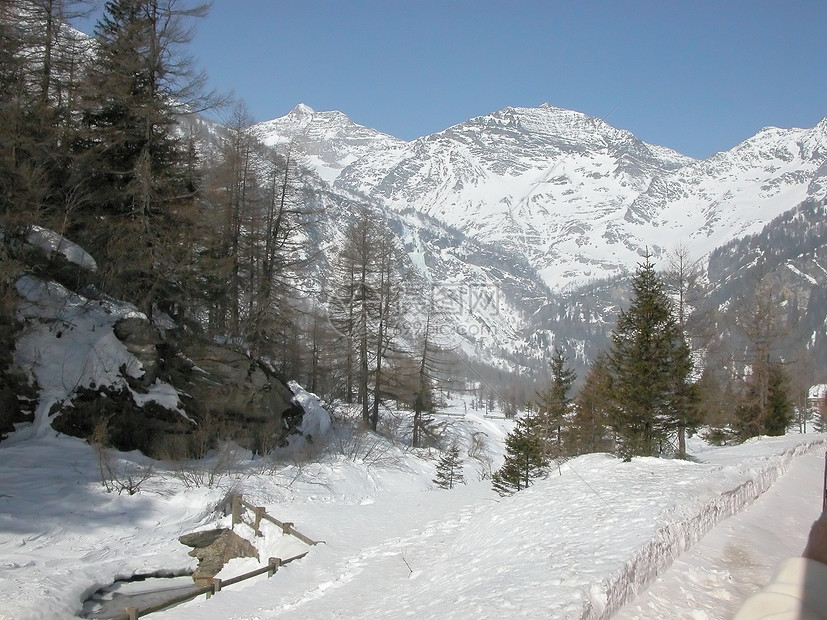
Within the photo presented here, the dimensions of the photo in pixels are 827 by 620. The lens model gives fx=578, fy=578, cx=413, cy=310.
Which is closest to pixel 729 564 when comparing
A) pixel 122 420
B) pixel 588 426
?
pixel 122 420

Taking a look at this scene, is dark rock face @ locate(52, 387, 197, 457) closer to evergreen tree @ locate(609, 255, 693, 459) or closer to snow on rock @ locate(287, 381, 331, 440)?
snow on rock @ locate(287, 381, 331, 440)

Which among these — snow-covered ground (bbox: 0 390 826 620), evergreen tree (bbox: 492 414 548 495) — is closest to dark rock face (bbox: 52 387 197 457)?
snow-covered ground (bbox: 0 390 826 620)

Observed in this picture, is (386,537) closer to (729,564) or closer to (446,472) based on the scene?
(729,564)

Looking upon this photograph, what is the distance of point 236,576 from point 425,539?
14.4 feet

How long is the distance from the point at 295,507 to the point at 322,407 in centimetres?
1230

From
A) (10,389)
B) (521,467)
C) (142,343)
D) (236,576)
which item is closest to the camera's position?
(236,576)

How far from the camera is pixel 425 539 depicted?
42.4 feet

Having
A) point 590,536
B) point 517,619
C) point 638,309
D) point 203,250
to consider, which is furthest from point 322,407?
point 517,619

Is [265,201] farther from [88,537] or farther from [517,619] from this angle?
[517,619]

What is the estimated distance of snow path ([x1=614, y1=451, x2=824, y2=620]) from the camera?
5.61 m

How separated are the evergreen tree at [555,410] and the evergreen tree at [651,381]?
401 cm

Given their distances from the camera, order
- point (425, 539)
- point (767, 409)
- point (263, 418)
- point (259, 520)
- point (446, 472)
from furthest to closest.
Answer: point (767, 409) → point (446, 472) → point (263, 418) → point (259, 520) → point (425, 539)

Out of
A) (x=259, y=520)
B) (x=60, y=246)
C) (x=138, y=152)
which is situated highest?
(x=138, y=152)

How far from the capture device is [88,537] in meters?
12.5
